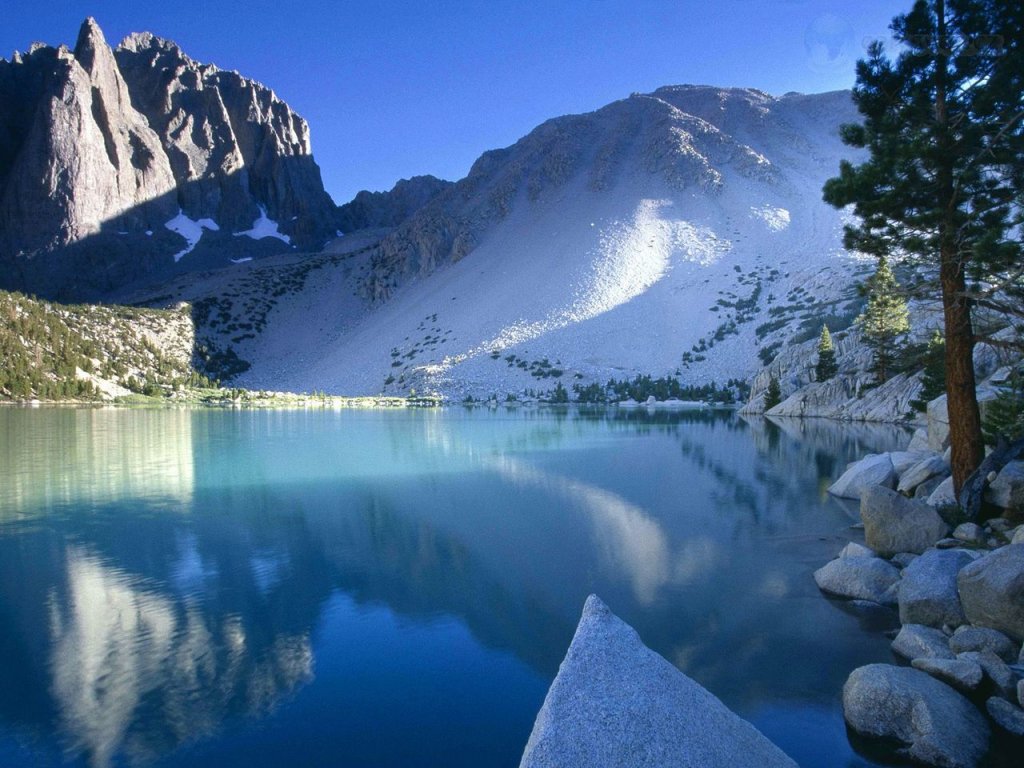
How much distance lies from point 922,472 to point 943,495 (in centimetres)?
169

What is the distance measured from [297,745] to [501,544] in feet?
22.0

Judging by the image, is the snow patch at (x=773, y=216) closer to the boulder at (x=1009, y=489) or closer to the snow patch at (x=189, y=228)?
the boulder at (x=1009, y=489)

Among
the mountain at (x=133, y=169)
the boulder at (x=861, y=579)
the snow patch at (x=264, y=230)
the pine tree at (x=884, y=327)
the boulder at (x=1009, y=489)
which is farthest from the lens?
the snow patch at (x=264, y=230)

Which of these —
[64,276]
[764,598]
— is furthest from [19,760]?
[64,276]

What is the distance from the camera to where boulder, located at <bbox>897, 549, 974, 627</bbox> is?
23.7 feet

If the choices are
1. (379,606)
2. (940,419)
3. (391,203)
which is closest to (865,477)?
(940,419)

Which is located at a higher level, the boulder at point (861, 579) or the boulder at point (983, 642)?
the boulder at point (983, 642)

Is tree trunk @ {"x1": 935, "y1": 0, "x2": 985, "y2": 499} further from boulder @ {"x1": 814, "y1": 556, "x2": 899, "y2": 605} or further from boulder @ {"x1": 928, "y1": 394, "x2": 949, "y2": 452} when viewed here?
boulder @ {"x1": 928, "y1": 394, "x2": 949, "y2": 452}

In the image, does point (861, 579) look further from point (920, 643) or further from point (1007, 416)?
point (1007, 416)

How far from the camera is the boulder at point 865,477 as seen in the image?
14.3 metres

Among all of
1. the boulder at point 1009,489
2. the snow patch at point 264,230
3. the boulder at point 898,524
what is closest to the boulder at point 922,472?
the boulder at point 1009,489

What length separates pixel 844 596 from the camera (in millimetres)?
8875

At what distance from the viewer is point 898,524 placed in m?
10.1

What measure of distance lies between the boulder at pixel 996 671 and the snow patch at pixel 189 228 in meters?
145
